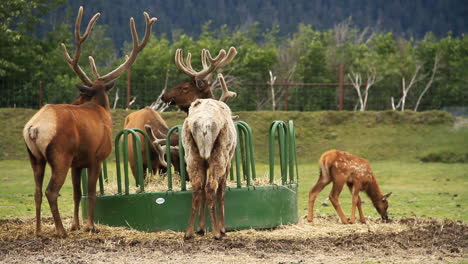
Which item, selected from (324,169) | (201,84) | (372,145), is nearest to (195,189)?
(201,84)

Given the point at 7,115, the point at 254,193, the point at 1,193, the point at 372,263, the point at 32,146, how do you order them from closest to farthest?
the point at 372,263 → the point at 32,146 → the point at 254,193 → the point at 1,193 → the point at 7,115

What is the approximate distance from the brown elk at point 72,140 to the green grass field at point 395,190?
10.8ft

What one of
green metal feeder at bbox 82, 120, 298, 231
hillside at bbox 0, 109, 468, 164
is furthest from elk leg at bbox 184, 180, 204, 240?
hillside at bbox 0, 109, 468, 164

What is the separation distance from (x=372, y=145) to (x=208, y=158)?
19.9 m

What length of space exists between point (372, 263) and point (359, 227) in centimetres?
298

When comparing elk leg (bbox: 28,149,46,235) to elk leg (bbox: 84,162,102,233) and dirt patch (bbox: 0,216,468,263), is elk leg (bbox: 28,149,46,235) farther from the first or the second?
elk leg (bbox: 84,162,102,233)

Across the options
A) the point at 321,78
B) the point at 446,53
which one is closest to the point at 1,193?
the point at 321,78

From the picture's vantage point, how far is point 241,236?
9.95 m

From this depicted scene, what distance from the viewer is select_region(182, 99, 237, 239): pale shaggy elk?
9.48m

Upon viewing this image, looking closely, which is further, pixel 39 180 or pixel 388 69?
pixel 388 69

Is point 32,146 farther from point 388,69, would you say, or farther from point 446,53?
point 446,53

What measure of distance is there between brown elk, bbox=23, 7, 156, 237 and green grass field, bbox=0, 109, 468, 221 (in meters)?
7.59

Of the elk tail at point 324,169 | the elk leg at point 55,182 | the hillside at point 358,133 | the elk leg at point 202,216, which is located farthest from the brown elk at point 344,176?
the hillside at point 358,133

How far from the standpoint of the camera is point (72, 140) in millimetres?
9594
